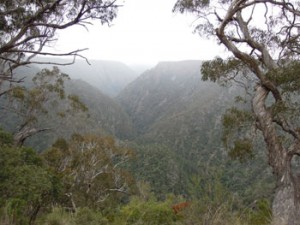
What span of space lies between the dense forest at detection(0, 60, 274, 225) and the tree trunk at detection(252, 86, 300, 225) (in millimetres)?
326

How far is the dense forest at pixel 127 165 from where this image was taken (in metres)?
4.15

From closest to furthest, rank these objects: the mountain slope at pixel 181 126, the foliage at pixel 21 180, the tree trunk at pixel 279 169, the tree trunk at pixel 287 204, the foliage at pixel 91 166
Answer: the tree trunk at pixel 287 204 → the tree trunk at pixel 279 169 → the foliage at pixel 21 180 → the foliage at pixel 91 166 → the mountain slope at pixel 181 126

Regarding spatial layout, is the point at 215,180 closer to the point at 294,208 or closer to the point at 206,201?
the point at 206,201

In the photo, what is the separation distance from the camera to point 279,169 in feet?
21.1

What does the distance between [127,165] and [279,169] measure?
3803 centimetres

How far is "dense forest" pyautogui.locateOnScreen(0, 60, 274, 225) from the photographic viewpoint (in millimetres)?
4148

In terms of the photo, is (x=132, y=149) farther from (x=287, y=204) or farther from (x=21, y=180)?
(x=287, y=204)

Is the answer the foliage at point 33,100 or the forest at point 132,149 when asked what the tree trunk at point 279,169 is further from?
the foliage at point 33,100

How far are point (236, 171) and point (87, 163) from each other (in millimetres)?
35640

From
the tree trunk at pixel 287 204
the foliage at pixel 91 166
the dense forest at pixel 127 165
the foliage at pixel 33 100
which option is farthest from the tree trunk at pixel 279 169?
the foliage at pixel 91 166

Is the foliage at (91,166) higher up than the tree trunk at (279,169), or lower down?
lower down

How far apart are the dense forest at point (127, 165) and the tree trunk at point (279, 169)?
326mm

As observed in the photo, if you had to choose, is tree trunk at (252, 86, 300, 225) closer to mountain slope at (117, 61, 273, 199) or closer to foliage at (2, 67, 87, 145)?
mountain slope at (117, 61, 273, 199)

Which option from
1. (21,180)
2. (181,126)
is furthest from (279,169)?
(181,126)
